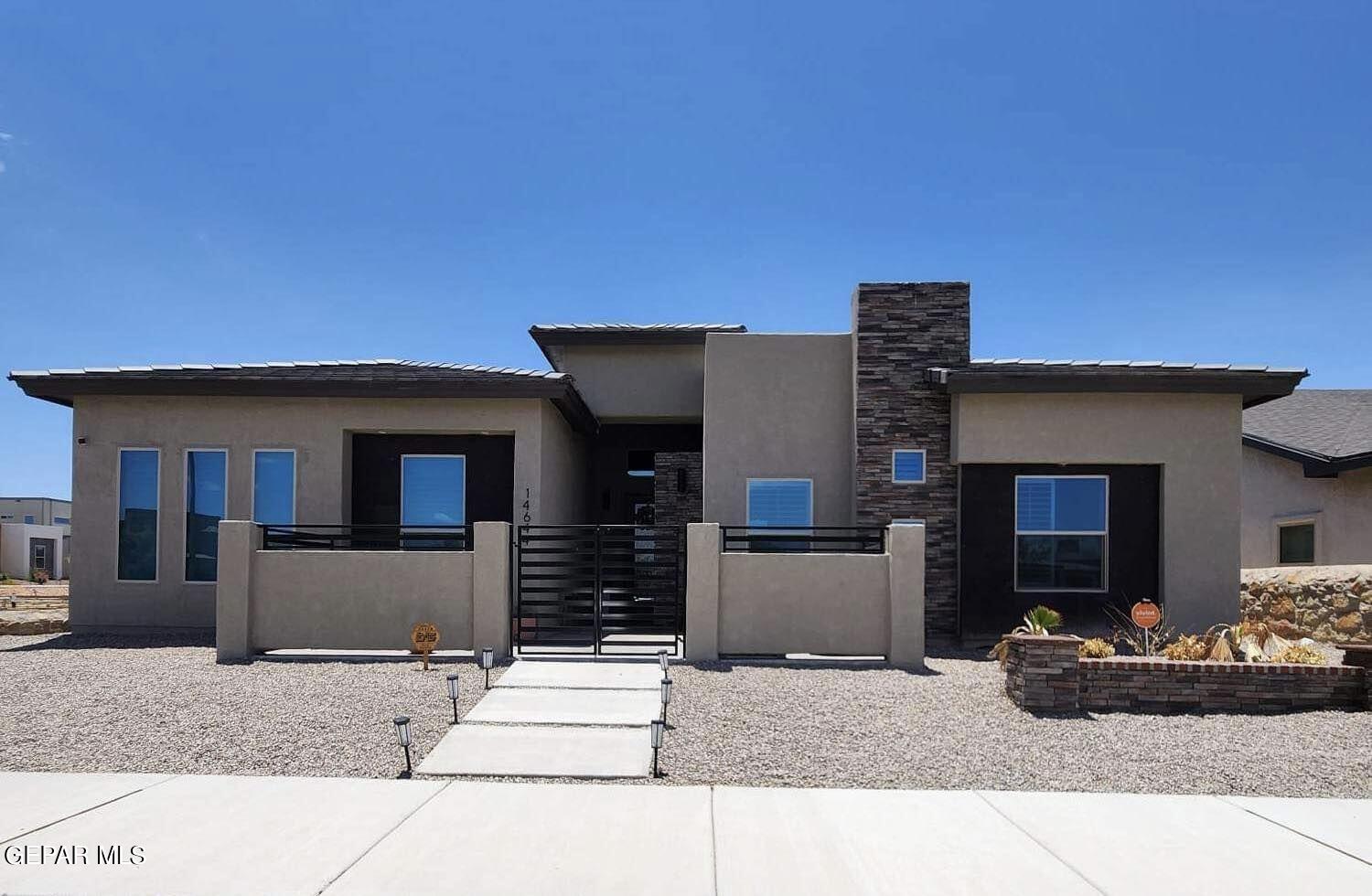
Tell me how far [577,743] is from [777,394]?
8.71 meters

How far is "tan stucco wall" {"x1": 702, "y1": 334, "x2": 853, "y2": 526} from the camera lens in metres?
15.4

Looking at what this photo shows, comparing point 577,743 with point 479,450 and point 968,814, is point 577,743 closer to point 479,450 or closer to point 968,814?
point 968,814

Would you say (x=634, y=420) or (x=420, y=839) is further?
(x=634, y=420)

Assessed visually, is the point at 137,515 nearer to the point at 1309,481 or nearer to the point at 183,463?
the point at 183,463

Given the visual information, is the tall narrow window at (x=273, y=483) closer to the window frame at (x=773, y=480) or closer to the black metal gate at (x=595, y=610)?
the black metal gate at (x=595, y=610)

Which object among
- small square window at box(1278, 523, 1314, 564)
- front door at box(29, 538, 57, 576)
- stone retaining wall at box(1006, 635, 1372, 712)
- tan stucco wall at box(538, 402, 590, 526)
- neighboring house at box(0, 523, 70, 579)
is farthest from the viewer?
front door at box(29, 538, 57, 576)

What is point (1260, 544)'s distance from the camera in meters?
19.8

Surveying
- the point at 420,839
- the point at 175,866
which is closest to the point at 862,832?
the point at 420,839

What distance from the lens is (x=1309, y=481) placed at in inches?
722

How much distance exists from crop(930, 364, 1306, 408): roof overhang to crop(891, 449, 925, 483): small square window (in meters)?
1.43

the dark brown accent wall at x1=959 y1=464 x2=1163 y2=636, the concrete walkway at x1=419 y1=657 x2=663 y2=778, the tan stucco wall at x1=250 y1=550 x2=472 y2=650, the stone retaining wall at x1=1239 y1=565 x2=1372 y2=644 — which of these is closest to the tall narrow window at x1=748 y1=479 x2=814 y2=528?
→ the dark brown accent wall at x1=959 y1=464 x2=1163 y2=636

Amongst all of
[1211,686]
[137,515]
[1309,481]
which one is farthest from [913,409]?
[137,515]

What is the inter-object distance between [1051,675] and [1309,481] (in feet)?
43.5

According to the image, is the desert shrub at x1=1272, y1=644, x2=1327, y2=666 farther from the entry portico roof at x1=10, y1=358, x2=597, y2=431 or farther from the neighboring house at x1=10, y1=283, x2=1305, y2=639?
the entry portico roof at x1=10, y1=358, x2=597, y2=431
